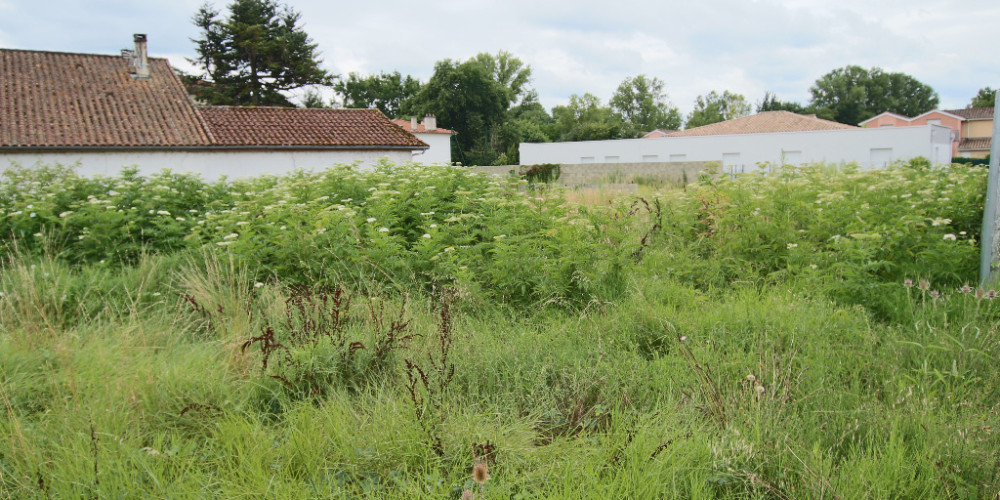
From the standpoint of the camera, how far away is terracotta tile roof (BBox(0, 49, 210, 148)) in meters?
18.8

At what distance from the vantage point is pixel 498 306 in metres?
4.70

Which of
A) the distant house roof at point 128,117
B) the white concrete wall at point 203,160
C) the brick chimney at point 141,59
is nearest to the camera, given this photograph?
the white concrete wall at point 203,160

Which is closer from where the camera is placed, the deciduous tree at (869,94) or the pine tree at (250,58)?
the pine tree at (250,58)

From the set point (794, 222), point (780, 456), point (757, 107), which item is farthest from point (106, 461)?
point (757, 107)

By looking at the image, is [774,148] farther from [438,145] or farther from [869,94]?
[869,94]

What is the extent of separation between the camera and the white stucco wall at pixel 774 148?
33188 millimetres

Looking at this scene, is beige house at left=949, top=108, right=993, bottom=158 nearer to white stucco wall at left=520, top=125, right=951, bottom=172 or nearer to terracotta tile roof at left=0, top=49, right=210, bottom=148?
white stucco wall at left=520, top=125, right=951, bottom=172

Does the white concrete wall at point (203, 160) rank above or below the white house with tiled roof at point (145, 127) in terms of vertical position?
below

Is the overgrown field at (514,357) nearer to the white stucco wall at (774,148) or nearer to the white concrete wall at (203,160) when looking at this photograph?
the white concrete wall at (203,160)

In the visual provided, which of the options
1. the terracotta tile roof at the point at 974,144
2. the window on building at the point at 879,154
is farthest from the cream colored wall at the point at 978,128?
the window on building at the point at 879,154

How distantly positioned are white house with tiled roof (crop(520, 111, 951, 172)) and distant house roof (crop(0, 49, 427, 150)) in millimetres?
16558

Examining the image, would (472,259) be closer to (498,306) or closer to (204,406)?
(498,306)

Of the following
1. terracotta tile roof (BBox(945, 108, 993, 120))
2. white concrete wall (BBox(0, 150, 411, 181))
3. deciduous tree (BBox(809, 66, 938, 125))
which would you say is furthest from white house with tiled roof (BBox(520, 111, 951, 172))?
deciduous tree (BBox(809, 66, 938, 125))

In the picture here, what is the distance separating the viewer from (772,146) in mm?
36844
